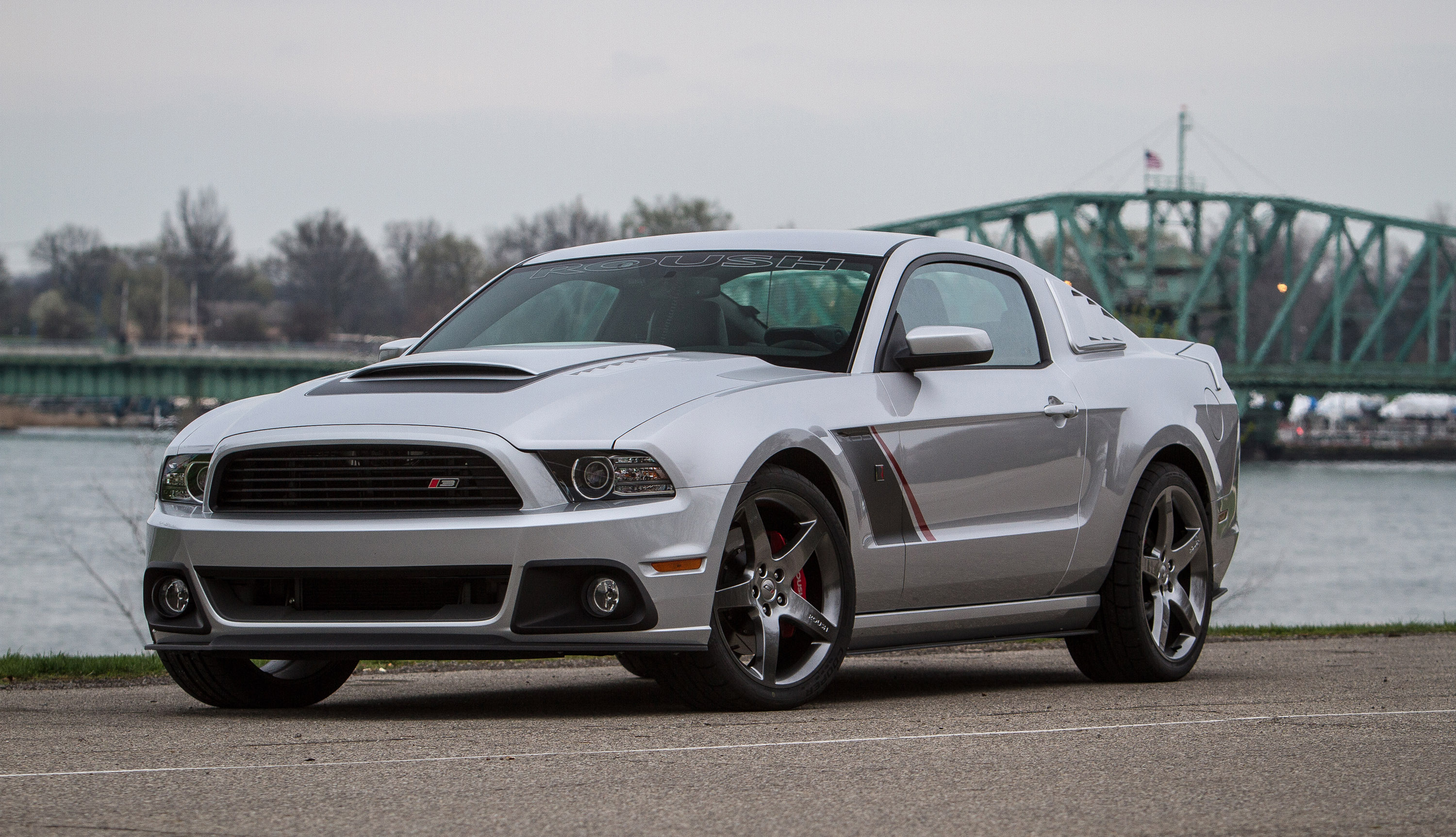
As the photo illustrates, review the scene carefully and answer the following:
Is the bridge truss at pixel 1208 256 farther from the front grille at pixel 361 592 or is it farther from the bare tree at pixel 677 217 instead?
the front grille at pixel 361 592

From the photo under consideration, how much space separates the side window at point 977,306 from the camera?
6.78 meters

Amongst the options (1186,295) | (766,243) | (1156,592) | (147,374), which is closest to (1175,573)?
(1156,592)

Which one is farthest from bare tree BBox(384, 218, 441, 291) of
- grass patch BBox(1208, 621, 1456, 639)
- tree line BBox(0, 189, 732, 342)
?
grass patch BBox(1208, 621, 1456, 639)

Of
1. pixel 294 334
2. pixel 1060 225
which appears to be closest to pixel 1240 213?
pixel 1060 225

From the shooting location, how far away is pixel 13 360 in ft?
210

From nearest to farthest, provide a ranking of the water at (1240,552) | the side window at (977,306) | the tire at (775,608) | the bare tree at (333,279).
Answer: the tire at (775,608) < the side window at (977,306) < the water at (1240,552) < the bare tree at (333,279)

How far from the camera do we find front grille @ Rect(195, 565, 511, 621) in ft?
17.4

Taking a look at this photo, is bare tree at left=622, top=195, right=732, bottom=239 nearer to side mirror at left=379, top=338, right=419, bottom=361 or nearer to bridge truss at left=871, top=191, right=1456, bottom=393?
bridge truss at left=871, top=191, right=1456, bottom=393

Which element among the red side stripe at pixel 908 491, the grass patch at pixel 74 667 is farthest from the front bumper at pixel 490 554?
the grass patch at pixel 74 667

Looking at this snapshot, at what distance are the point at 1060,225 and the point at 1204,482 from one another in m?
98.3

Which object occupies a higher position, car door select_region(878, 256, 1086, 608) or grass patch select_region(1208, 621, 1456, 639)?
car door select_region(878, 256, 1086, 608)

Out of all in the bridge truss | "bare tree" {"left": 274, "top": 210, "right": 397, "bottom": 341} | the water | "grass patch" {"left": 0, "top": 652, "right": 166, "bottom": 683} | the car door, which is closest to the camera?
the car door

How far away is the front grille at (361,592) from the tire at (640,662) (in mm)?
423

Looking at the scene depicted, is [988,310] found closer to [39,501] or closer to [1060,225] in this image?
[39,501]
